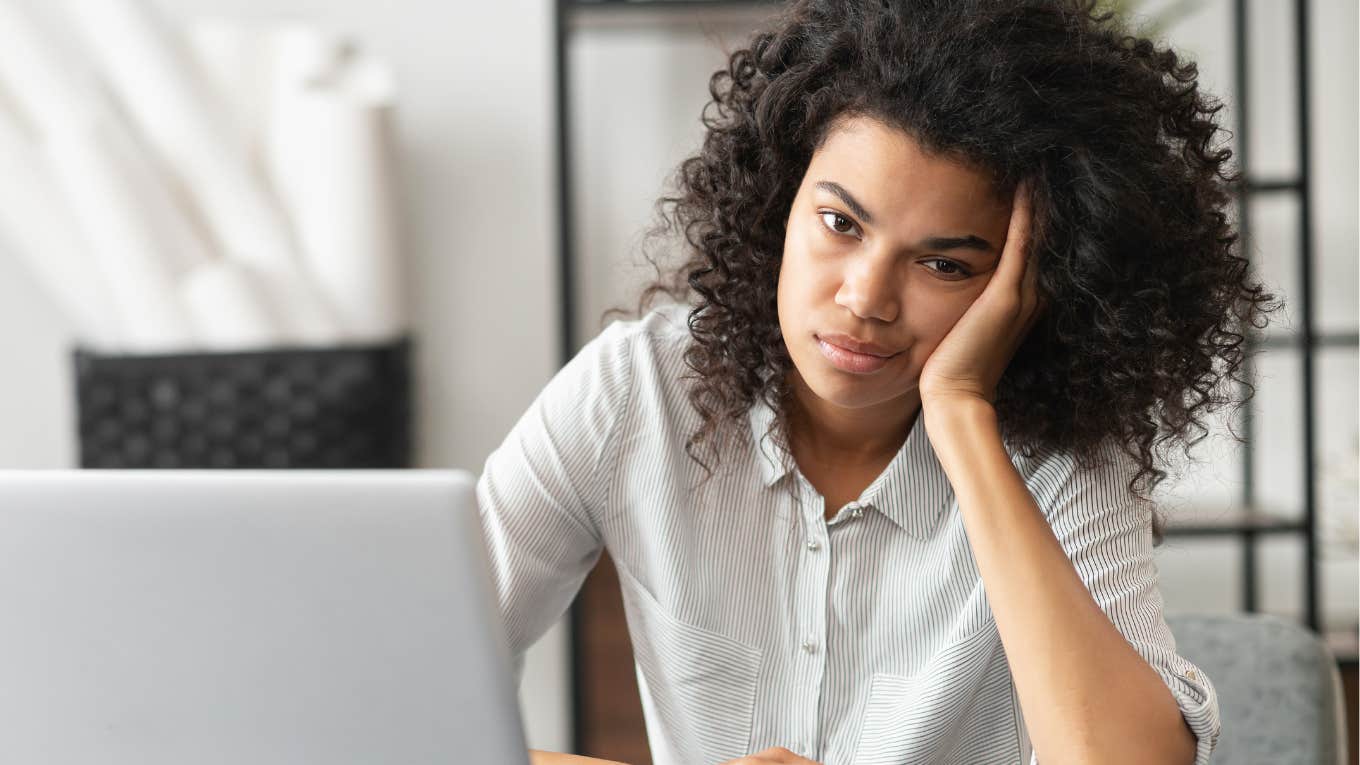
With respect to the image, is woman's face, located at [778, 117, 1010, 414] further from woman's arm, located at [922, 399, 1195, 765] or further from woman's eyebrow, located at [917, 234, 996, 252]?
woman's arm, located at [922, 399, 1195, 765]

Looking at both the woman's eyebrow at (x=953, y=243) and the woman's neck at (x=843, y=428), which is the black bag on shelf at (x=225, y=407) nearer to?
the woman's neck at (x=843, y=428)

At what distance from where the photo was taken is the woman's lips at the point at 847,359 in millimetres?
1004

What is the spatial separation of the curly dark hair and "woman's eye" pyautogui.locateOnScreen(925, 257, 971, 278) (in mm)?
59

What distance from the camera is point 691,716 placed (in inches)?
45.7

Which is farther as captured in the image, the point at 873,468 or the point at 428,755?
the point at 873,468

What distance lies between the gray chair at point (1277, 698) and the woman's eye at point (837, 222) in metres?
0.56

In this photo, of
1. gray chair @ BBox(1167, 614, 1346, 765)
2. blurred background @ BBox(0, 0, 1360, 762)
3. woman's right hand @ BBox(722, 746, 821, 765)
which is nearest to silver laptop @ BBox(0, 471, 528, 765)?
woman's right hand @ BBox(722, 746, 821, 765)

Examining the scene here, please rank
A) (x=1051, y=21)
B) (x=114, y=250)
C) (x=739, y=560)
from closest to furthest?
1. (x=1051, y=21)
2. (x=739, y=560)
3. (x=114, y=250)

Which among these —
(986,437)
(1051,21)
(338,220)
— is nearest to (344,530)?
(986,437)

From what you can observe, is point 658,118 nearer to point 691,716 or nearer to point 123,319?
point 123,319

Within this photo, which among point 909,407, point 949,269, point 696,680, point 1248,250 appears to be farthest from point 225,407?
point 1248,250

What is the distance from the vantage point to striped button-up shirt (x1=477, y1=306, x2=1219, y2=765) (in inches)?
43.7

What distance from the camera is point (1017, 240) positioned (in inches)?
39.2

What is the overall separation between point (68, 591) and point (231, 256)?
144 centimetres
